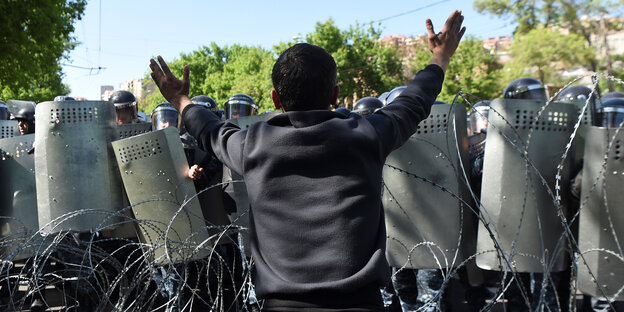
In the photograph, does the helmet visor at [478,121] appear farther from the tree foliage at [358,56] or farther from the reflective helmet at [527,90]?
the tree foliage at [358,56]

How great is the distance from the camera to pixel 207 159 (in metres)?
5.72

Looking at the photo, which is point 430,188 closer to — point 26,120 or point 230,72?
point 26,120

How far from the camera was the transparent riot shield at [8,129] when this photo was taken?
7.45 meters

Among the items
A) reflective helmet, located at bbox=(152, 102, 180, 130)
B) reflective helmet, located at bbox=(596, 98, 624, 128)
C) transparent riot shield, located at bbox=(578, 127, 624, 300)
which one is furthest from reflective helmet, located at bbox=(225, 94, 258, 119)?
transparent riot shield, located at bbox=(578, 127, 624, 300)

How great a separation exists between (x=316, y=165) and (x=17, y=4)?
42.1 feet

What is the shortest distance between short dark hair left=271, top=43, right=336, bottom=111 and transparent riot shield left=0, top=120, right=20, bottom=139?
682cm

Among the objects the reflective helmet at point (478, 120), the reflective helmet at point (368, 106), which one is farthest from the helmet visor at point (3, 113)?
the reflective helmet at point (478, 120)

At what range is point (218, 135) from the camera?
1.99m

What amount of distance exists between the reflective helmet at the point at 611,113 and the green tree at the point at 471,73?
82.8ft

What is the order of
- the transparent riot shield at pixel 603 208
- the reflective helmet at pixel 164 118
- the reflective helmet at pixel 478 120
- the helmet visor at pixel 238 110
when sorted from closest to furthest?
the transparent riot shield at pixel 603 208 → the reflective helmet at pixel 164 118 → the reflective helmet at pixel 478 120 → the helmet visor at pixel 238 110

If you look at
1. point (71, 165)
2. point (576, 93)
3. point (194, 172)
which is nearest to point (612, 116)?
point (576, 93)

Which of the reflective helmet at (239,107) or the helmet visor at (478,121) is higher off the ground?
the reflective helmet at (239,107)

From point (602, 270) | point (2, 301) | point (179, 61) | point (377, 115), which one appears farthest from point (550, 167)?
point (179, 61)

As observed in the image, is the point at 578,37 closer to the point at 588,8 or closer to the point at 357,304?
the point at 588,8
